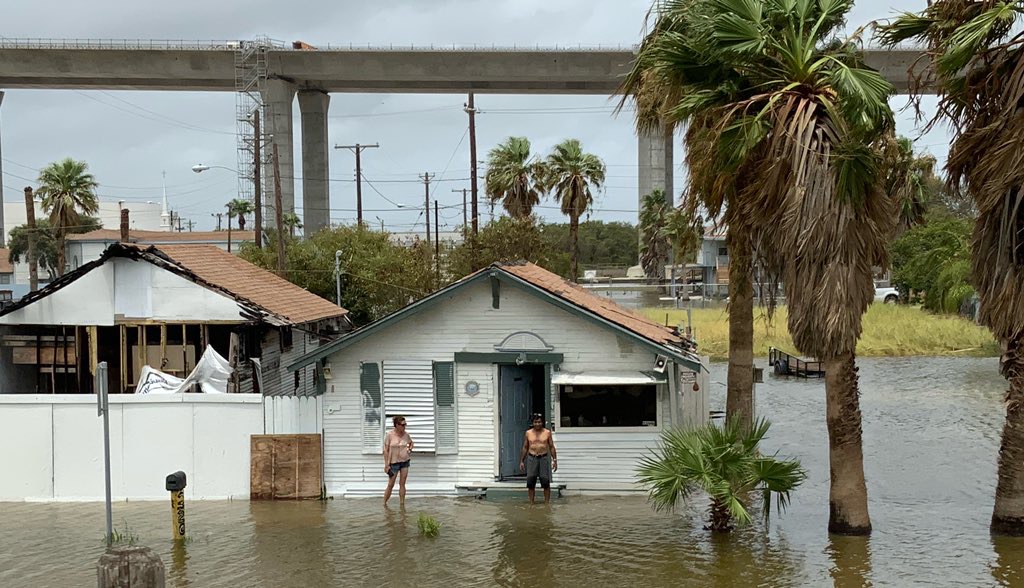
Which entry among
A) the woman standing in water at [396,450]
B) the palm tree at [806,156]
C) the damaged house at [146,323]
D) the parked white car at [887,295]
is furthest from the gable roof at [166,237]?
the palm tree at [806,156]

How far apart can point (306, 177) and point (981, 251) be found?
2424 inches

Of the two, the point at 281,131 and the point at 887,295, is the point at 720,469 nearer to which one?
the point at 281,131

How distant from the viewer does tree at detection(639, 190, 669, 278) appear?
76.0 meters

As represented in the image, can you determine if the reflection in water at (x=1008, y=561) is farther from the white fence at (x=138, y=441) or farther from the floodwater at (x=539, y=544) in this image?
the white fence at (x=138, y=441)

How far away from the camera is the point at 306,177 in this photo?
73188 millimetres

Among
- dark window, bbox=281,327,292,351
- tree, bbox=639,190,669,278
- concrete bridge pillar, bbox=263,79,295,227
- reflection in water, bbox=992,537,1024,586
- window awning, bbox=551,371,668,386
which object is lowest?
reflection in water, bbox=992,537,1024,586

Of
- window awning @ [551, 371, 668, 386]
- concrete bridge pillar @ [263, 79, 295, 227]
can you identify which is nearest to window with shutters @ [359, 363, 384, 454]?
window awning @ [551, 371, 668, 386]

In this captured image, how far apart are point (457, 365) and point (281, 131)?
52992 millimetres

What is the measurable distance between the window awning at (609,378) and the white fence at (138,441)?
4834mm

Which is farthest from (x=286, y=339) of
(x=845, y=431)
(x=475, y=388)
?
(x=845, y=431)

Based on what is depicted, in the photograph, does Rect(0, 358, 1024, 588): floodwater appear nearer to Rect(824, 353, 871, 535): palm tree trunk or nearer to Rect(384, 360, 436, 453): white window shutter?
Rect(824, 353, 871, 535): palm tree trunk

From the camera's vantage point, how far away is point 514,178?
172 feet

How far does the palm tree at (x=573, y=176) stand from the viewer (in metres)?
52.5

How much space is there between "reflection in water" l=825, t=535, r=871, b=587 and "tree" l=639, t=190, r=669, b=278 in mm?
55877
